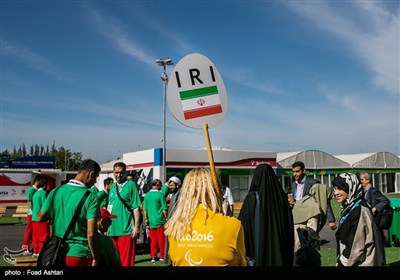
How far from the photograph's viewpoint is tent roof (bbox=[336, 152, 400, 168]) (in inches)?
1863

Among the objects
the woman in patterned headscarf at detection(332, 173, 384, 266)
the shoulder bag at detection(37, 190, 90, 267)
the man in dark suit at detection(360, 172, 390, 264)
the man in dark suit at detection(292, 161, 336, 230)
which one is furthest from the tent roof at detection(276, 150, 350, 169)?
the shoulder bag at detection(37, 190, 90, 267)

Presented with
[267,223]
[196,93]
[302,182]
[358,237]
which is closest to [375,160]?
[302,182]

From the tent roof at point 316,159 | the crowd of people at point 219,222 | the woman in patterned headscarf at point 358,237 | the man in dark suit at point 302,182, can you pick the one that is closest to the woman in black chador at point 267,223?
the crowd of people at point 219,222

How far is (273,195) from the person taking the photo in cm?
420

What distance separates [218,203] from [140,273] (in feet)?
2.47

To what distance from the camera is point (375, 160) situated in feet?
159

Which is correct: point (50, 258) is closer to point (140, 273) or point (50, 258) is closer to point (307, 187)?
point (140, 273)

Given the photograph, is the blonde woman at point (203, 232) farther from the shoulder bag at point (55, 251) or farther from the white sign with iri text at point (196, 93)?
the shoulder bag at point (55, 251)

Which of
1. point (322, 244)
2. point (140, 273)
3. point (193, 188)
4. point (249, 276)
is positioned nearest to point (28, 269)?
point (140, 273)

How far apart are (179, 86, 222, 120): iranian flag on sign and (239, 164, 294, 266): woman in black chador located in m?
1.09

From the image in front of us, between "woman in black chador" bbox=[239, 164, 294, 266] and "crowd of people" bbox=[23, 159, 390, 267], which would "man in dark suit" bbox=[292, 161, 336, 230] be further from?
"woman in black chador" bbox=[239, 164, 294, 266]

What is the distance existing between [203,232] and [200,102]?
1190mm

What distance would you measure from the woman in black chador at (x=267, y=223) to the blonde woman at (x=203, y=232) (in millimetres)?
1227

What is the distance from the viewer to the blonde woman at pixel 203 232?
2811mm
